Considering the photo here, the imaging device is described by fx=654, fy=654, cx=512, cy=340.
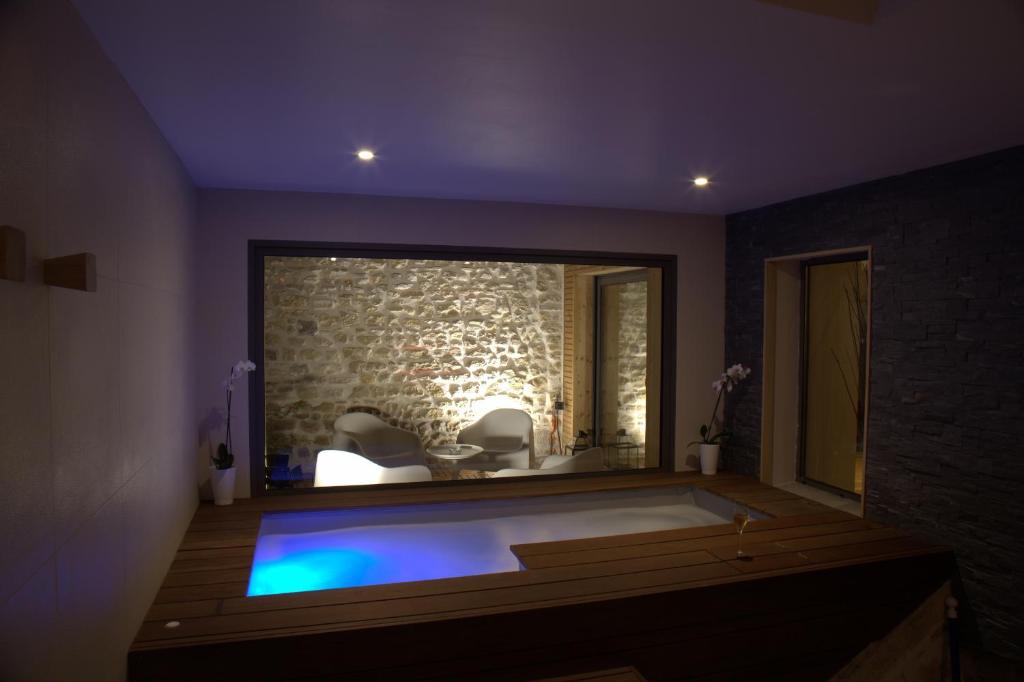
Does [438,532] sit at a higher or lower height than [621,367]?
lower

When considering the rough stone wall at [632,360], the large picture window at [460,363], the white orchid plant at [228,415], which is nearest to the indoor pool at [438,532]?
the white orchid plant at [228,415]

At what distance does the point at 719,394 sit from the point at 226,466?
338 cm

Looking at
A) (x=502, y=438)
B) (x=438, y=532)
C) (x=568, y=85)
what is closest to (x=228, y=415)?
(x=438, y=532)

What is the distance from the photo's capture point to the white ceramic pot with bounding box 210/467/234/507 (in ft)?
12.2

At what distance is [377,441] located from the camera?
20.3ft

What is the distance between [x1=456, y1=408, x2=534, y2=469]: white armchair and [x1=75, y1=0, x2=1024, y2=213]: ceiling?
3.46m

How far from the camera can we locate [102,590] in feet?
5.97

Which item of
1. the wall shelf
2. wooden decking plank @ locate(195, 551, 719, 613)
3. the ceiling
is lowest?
wooden decking plank @ locate(195, 551, 719, 613)

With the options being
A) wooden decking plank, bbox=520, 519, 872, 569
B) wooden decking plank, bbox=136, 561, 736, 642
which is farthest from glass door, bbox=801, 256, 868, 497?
wooden decking plank, bbox=136, 561, 736, 642

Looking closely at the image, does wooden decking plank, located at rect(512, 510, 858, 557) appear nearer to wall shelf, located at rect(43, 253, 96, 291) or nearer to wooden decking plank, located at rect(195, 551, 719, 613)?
wooden decking plank, located at rect(195, 551, 719, 613)

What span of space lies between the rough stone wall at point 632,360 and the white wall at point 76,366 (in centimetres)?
471

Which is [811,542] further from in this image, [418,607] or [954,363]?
[418,607]

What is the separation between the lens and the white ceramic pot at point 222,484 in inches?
147

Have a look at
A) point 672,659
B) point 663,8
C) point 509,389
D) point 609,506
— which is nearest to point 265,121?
point 663,8
